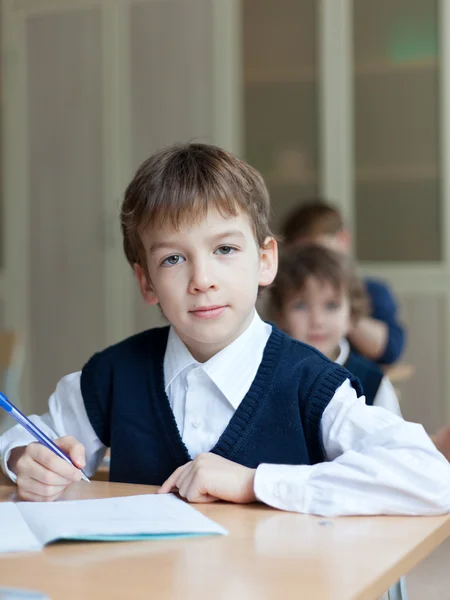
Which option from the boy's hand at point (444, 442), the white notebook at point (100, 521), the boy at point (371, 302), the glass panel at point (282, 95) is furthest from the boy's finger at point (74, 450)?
the glass panel at point (282, 95)

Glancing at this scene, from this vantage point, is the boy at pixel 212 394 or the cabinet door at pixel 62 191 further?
the cabinet door at pixel 62 191

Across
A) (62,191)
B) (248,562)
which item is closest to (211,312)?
(248,562)

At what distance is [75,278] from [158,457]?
3.74m

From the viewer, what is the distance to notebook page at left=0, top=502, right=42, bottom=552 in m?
0.89

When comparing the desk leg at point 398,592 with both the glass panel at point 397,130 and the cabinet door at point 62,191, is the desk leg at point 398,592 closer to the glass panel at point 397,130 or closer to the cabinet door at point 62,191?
the glass panel at point 397,130

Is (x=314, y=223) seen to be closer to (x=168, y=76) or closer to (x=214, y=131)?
(x=214, y=131)

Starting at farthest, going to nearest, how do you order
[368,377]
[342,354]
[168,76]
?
[168,76]
[342,354]
[368,377]

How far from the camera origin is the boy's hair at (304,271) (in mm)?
2365

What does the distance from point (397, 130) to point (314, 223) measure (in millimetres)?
1125

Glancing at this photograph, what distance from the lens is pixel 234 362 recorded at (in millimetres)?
1322

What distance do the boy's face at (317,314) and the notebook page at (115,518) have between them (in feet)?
4.16

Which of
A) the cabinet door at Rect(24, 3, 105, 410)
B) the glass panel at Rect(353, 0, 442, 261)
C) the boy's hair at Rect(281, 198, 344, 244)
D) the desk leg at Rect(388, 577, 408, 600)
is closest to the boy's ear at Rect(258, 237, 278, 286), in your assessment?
the desk leg at Rect(388, 577, 408, 600)

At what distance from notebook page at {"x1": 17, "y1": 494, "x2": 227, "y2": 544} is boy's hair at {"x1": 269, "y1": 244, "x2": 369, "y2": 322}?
1303 mm

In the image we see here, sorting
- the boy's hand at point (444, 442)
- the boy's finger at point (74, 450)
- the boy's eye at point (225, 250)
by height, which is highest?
the boy's eye at point (225, 250)
